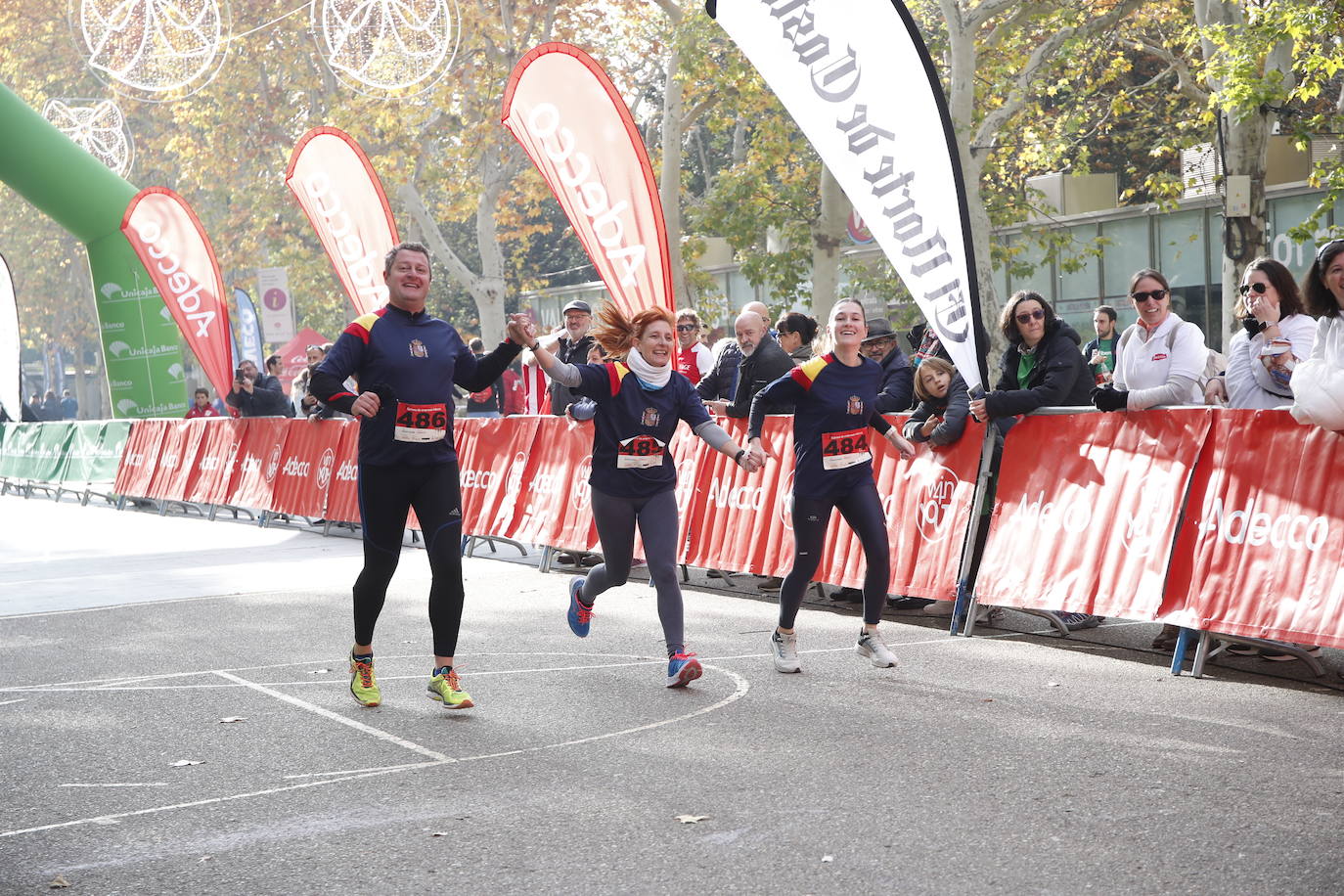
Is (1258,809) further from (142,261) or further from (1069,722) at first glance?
(142,261)

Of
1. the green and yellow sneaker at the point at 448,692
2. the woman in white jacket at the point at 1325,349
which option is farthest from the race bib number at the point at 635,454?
the woman in white jacket at the point at 1325,349

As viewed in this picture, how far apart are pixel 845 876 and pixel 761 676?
11.0 ft

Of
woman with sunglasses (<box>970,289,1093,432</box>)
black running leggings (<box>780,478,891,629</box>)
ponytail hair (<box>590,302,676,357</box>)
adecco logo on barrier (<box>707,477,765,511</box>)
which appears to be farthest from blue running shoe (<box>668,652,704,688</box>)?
adecco logo on barrier (<box>707,477,765,511</box>)

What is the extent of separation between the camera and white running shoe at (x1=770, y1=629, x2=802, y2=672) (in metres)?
7.83

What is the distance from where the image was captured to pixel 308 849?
4824 mm

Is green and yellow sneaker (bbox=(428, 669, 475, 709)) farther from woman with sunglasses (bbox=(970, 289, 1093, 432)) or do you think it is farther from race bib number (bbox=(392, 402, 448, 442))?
woman with sunglasses (bbox=(970, 289, 1093, 432))

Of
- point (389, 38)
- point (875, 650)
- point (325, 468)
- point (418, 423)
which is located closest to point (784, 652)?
point (875, 650)

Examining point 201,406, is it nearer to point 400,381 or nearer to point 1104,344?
point 1104,344

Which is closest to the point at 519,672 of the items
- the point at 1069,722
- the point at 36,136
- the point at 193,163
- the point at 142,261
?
the point at 1069,722

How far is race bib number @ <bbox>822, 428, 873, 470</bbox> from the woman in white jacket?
2.10 m

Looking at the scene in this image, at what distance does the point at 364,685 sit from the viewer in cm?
721

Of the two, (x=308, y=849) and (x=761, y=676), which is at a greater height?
(x=761, y=676)

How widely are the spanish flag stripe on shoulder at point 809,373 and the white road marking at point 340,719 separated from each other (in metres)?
2.77

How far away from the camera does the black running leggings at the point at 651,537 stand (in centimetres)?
763
